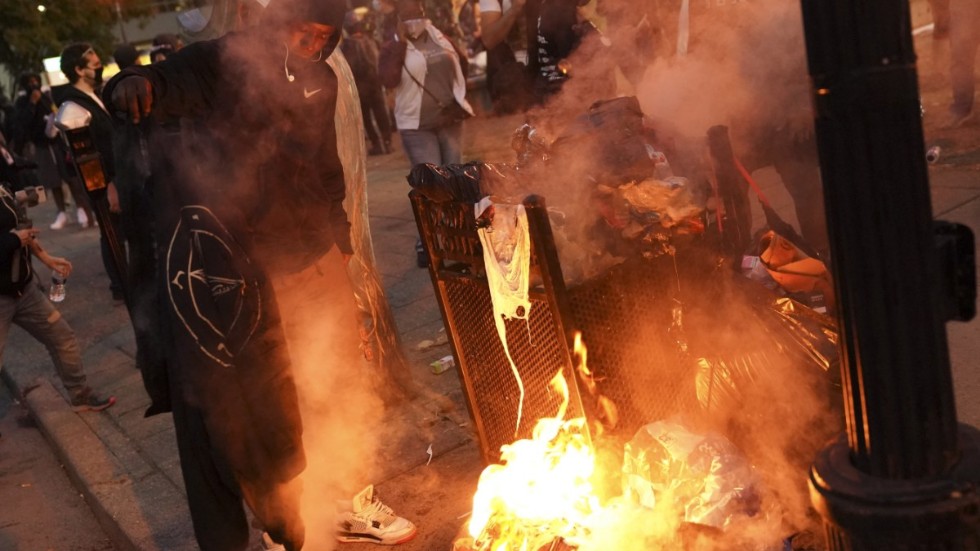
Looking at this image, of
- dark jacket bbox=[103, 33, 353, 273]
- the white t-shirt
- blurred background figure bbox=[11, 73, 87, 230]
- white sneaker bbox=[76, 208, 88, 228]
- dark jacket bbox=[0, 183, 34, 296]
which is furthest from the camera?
white sneaker bbox=[76, 208, 88, 228]

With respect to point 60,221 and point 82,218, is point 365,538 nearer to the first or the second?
point 82,218

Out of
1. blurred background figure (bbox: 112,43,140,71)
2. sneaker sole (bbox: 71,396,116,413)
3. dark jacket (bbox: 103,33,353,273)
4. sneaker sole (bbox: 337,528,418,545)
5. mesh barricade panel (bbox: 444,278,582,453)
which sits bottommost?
sneaker sole (bbox: 337,528,418,545)

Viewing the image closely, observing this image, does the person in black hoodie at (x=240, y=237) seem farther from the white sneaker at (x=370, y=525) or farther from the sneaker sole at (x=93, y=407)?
the sneaker sole at (x=93, y=407)

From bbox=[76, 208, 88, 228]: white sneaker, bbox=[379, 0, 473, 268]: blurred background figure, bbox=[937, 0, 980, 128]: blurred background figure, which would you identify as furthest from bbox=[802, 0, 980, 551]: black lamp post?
bbox=[76, 208, 88, 228]: white sneaker

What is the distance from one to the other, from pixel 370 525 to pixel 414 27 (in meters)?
4.75

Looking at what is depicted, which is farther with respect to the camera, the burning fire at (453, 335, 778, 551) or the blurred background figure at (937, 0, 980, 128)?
the blurred background figure at (937, 0, 980, 128)

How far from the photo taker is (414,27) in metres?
7.46

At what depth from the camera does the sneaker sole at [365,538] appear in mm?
3637

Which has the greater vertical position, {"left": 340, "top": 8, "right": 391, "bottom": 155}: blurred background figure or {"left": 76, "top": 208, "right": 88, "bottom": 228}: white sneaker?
{"left": 340, "top": 8, "right": 391, "bottom": 155}: blurred background figure

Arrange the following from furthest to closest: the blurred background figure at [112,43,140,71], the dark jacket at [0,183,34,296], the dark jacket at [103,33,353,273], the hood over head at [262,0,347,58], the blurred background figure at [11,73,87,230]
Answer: the blurred background figure at [11,73,87,230] < the blurred background figure at [112,43,140,71] < the dark jacket at [0,183,34,296] < the hood over head at [262,0,347,58] < the dark jacket at [103,33,353,273]

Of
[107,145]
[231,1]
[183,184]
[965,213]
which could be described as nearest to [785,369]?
[183,184]

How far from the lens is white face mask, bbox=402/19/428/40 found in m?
7.43

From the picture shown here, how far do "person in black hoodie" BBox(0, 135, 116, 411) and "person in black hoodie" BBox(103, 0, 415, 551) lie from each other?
260cm

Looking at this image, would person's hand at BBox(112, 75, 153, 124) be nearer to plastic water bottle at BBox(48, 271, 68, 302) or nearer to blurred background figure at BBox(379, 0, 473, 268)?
plastic water bottle at BBox(48, 271, 68, 302)
